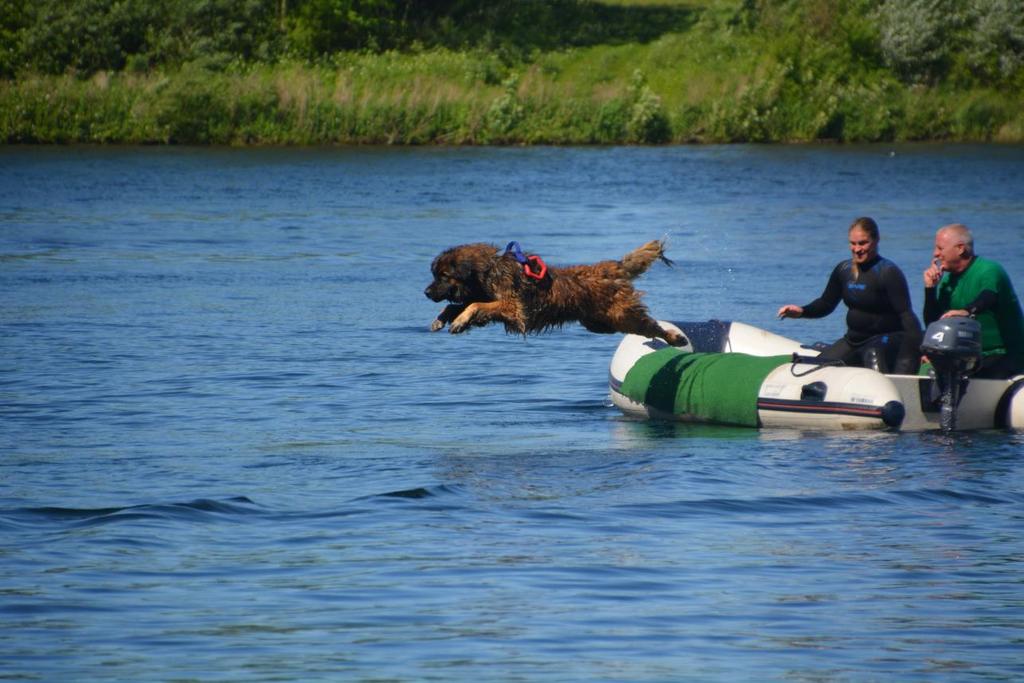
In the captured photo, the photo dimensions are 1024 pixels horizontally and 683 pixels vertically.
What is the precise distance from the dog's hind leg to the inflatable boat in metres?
2.38

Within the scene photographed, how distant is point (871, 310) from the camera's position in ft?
36.3

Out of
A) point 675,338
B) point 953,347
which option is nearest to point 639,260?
point 675,338

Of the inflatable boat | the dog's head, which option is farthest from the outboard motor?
the dog's head

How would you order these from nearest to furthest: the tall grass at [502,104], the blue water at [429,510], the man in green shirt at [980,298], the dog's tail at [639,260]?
the blue water at [429,510], the dog's tail at [639,260], the man in green shirt at [980,298], the tall grass at [502,104]

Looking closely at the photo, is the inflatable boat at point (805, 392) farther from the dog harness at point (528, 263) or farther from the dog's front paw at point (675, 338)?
the dog harness at point (528, 263)

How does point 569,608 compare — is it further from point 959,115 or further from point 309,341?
point 959,115

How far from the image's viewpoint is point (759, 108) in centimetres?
4166

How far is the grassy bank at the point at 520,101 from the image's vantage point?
39.2 metres

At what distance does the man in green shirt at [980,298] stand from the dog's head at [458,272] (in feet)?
10.1

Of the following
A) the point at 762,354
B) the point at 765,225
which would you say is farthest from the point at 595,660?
the point at 765,225

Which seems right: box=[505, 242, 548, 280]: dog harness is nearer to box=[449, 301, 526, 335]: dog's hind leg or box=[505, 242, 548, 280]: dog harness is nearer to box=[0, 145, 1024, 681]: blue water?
box=[449, 301, 526, 335]: dog's hind leg

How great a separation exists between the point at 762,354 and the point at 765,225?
14.8 metres

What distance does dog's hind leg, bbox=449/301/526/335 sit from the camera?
9.58 meters

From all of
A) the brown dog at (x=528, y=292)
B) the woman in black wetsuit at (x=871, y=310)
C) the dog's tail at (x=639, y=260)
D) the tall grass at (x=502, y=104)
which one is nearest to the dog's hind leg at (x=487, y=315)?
the brown dog at (x=528, y=292)
